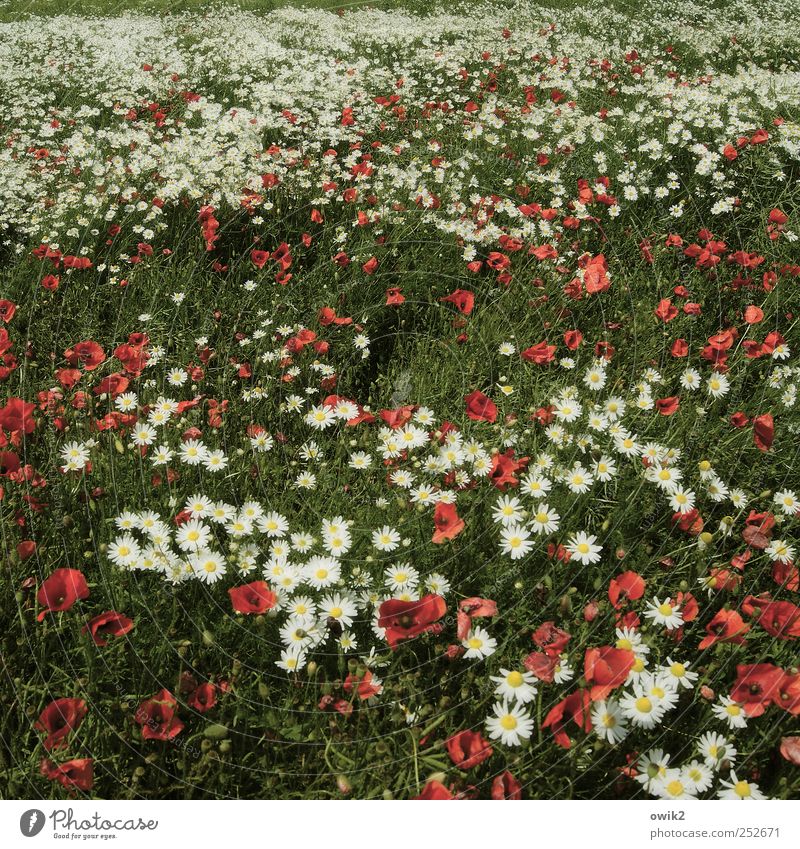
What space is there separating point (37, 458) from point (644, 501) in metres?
1.90

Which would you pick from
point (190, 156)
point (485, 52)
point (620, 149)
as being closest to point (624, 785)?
point (620, 149)

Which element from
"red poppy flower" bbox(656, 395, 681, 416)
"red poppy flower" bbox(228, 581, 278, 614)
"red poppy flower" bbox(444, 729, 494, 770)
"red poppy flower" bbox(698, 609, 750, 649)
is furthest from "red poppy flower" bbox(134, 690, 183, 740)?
"red poppy flower" bbox(656, 395, 681, 416)

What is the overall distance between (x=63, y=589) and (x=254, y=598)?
0.45m

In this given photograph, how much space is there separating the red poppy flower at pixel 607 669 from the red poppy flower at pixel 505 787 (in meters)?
0.23

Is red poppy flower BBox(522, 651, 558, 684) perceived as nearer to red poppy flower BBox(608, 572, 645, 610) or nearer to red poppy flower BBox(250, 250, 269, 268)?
red poppy flower BBox(608, 572, 645, 610)

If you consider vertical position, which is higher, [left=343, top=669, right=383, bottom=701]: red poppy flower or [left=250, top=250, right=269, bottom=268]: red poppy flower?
[left=250, top=250, right=269, bottom=268]: red poppy flower

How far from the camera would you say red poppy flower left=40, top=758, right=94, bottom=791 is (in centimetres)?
119

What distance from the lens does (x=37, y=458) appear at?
1868 millimetres

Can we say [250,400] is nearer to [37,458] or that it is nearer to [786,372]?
[37,458]

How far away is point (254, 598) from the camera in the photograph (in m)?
1.38

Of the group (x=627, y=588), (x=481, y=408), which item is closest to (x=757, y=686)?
(x=627, y=588)

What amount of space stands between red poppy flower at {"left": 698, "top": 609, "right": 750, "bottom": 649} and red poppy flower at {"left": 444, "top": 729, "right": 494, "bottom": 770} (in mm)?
548

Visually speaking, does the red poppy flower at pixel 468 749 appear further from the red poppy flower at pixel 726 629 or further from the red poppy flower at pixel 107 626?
the red poppy flower at pixel 107 626

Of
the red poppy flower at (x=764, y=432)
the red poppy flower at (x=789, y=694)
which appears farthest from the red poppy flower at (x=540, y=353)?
the red poppy flower at (x=789, y=694)
